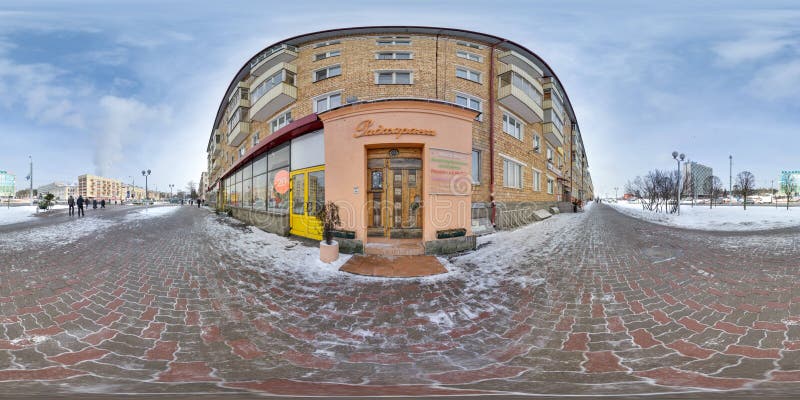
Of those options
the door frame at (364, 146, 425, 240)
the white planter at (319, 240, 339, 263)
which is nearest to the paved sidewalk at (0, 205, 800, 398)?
the white planter at (319, 240, 339, 263)

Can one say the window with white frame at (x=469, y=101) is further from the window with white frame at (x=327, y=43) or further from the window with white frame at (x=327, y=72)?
the window with white frame at (x=327, y=43)

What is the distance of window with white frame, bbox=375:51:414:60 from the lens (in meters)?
13.2

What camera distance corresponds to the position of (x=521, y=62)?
54.4 ft

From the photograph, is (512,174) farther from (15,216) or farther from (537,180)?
(15,216)

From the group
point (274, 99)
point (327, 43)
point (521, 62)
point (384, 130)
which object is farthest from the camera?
point (521, 62)

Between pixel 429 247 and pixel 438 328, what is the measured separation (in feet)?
15.0

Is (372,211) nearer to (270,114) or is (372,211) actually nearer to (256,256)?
(256,256)

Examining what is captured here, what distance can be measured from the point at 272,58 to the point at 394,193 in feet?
42.0

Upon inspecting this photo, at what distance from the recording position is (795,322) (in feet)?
12.0

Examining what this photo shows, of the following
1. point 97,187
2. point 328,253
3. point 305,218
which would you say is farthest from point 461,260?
point 97,187

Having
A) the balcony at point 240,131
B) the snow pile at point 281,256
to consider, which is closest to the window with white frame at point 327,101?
the snow pile at point 281,256

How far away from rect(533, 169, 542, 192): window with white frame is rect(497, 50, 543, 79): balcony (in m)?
5.82

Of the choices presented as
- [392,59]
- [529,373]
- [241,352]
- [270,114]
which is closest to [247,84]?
[270,114]

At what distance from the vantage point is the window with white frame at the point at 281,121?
16.4m
